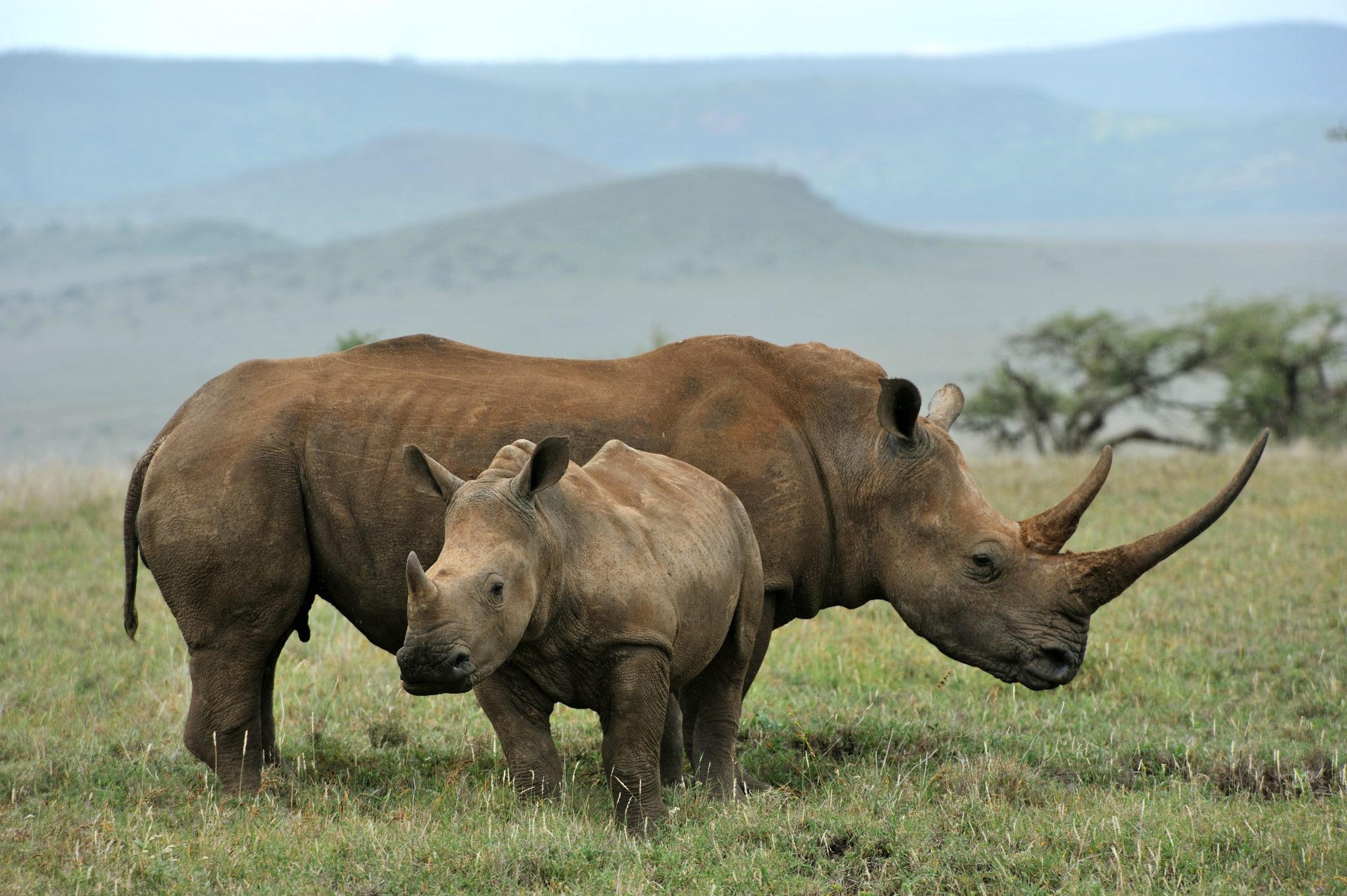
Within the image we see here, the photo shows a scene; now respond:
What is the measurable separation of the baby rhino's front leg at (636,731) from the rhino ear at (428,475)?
830mm

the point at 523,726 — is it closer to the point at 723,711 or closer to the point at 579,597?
the point at 579,597

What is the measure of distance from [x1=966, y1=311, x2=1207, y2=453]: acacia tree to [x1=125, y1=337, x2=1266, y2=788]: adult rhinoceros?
1553 centimetres

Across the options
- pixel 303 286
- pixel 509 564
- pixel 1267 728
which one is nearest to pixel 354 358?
pixel 509 564

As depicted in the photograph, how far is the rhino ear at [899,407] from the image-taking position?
21.4 ft

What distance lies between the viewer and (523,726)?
228 inches

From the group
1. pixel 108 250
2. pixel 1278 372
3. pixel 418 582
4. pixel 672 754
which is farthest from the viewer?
pixel 108 250

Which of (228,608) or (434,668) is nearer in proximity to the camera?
(434,668)

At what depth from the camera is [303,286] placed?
3841 inches

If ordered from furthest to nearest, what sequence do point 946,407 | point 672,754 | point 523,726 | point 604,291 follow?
point 604,291 < point 946,407 < point 672,754 < point 523,726

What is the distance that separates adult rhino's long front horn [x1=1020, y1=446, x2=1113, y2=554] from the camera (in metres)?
6.41

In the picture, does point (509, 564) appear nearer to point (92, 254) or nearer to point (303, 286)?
point (303, 286)

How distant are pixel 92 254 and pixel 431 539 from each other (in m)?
128

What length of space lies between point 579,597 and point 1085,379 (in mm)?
20264

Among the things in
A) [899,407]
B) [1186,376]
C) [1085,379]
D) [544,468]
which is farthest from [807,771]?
[1186,376]
